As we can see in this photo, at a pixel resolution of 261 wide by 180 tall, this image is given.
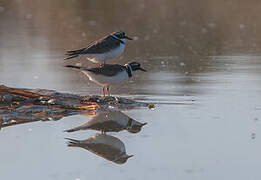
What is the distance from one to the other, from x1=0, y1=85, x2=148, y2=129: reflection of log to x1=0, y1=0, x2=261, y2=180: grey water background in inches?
11.4

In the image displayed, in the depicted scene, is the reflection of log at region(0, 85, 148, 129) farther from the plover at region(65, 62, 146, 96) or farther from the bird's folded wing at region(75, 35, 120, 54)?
the bird's folded wing at region(75, 35, 120, 54)

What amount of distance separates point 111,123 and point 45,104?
1.14 meters

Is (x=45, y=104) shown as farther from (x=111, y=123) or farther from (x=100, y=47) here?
(x=100, y=47)

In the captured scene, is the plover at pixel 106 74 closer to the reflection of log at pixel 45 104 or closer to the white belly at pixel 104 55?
the reflection of log at pixel 45 104

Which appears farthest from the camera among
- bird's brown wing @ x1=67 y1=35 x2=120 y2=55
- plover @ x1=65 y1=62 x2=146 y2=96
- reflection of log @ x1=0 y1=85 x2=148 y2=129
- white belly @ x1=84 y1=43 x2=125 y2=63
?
white belly @ x1=84 y1=43 x2=125 y2=63

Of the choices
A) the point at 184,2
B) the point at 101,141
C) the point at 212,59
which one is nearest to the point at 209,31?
the point at 212,59

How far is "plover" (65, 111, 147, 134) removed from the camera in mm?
6889

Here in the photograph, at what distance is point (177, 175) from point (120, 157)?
795 mm

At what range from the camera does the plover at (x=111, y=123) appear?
271 inches

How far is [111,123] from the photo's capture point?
23.6 feet

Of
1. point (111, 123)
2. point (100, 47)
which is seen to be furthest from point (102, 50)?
point (111, 123)

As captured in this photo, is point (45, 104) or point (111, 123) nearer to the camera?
point (111, 123)

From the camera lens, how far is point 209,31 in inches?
597

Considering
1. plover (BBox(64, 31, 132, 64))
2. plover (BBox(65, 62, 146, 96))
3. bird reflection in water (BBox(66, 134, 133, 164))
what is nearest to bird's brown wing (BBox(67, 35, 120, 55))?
plover (BBox(64, 31, 132, 64))
